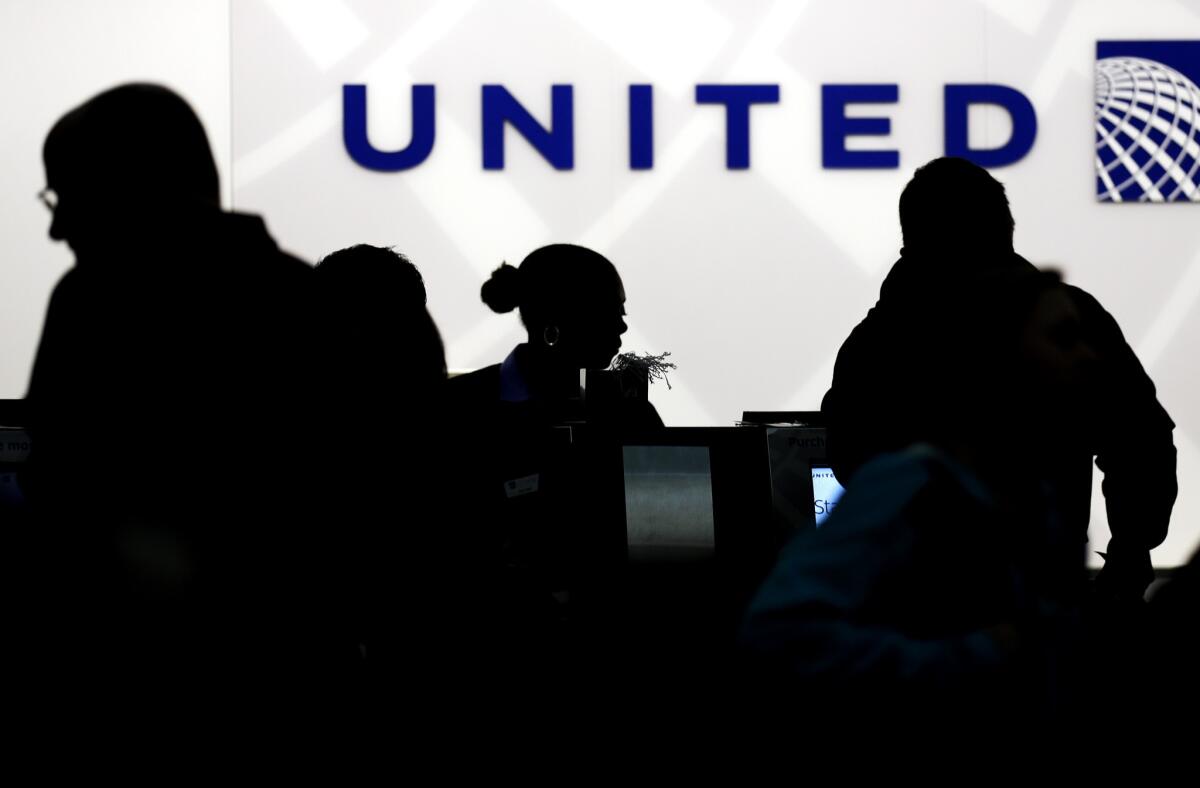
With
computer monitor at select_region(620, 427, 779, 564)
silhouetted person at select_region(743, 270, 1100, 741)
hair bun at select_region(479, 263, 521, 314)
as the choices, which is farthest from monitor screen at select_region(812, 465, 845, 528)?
silhouetted person at select_region(743, 270, 1100, 741)

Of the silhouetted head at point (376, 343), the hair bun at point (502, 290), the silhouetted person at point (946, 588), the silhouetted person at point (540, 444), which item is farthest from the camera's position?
the hair bun at point (502, 290)

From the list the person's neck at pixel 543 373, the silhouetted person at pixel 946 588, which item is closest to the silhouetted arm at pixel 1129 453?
the silhouetted person at pixel 946 588

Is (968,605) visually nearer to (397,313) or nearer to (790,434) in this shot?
(397,313)

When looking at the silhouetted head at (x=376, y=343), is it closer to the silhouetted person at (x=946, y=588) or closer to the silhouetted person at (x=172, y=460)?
the silhouetted person at (x=172, y=460)

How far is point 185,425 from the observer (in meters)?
1.33

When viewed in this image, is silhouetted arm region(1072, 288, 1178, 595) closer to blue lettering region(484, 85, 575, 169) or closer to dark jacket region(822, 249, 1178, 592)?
dark jacket region(822, 249, 1178, 592)

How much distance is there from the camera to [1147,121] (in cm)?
561

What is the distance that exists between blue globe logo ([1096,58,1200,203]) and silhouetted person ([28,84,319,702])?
16.7ft

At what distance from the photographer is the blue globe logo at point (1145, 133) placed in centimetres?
561

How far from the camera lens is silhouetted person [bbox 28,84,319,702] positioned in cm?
132

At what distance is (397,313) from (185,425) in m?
0.48

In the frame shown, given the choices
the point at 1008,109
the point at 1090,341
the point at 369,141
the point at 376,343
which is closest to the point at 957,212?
the point at 1090,341

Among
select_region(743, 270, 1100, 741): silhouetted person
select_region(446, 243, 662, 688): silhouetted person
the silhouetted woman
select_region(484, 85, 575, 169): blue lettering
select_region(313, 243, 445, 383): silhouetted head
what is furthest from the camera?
select_region(484, 85, 575, 169): blue lettering

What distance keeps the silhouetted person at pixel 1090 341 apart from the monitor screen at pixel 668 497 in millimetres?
292
